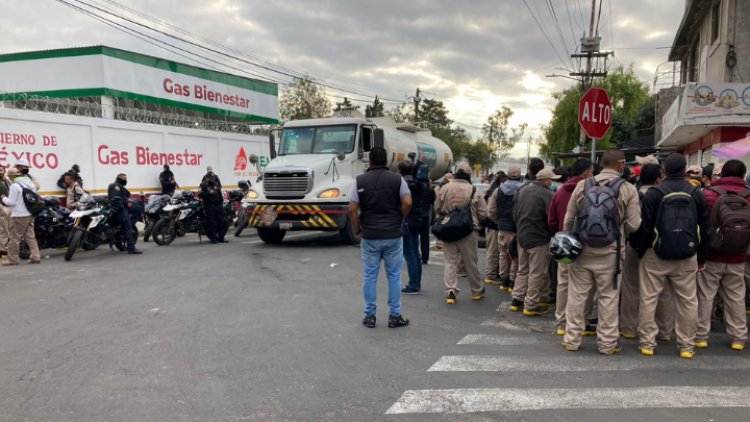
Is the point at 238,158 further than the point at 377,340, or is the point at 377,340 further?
the point at 238,158

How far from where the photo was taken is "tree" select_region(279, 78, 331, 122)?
145 feet

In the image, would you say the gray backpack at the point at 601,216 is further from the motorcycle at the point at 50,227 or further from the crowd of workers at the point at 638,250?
the motorcycle at the point at 50,227

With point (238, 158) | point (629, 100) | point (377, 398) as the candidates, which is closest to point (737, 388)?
point (377, 398)

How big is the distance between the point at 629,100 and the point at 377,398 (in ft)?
141

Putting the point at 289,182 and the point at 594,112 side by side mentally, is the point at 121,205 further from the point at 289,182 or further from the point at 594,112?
the point at 594,112

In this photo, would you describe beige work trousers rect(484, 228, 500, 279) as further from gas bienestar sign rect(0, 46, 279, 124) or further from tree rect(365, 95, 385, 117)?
tree rect(365, 95, 385, 117)

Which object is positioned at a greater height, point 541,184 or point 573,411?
point 541,184

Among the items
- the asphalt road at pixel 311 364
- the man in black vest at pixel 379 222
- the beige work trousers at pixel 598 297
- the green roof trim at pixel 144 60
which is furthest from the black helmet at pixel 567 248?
the green roof trim at pixel 144 60

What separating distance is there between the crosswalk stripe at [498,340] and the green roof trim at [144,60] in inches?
630

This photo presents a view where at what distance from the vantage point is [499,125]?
68.1 m

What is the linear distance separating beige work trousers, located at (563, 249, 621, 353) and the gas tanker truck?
22.2 ft

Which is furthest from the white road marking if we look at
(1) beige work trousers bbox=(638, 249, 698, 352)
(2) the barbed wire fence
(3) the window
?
(3) the window

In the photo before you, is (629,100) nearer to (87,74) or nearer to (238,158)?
(238,158)

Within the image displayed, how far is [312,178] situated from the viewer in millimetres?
11383
